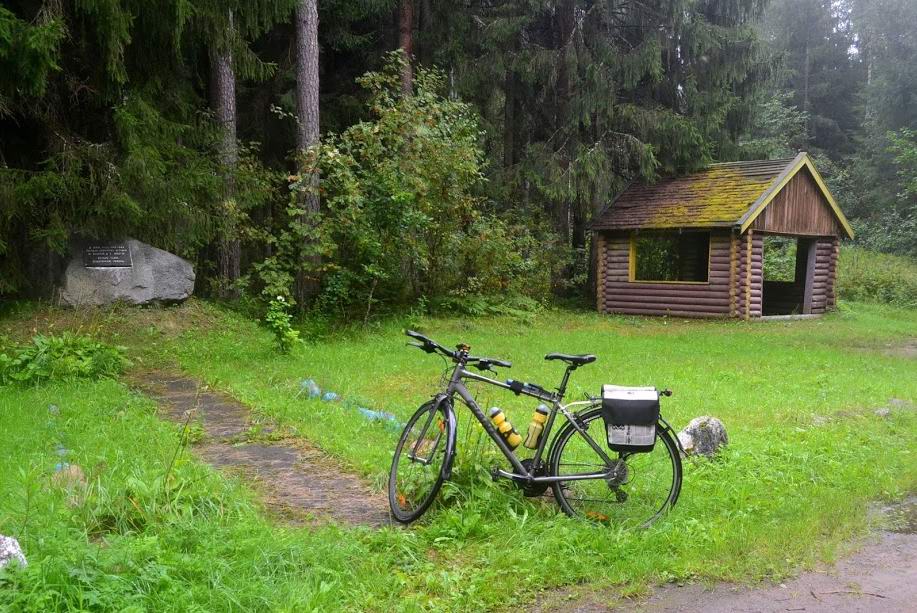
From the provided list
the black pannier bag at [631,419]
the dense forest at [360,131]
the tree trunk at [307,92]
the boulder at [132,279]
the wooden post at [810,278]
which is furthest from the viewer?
the wooden post at [810,278]

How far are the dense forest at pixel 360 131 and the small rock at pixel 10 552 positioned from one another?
689 cm

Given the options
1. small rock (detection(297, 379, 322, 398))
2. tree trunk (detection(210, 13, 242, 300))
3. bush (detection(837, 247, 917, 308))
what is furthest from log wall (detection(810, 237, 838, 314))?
small rock (detection(297, 379, 322, 398))

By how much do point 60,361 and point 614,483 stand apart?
649 centimetres

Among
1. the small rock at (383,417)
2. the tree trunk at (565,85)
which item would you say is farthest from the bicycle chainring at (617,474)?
the tree trunk at (565,85)

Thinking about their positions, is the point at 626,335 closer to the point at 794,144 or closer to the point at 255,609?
the point at 255,609

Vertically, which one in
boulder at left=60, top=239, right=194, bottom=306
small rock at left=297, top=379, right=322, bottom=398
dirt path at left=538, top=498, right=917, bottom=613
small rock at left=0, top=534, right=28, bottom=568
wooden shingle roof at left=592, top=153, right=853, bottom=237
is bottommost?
dirt path at left=538, top=498, right=917, bottom=613

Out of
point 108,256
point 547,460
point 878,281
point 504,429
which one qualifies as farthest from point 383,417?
point 878,281

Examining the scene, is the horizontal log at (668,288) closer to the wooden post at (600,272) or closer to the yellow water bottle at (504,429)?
the wooden post at (600,272)

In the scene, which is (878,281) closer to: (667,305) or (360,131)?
(667,305)

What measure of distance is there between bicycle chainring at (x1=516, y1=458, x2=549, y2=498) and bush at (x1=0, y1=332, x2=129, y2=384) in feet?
19.1

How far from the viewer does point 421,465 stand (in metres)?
4.81

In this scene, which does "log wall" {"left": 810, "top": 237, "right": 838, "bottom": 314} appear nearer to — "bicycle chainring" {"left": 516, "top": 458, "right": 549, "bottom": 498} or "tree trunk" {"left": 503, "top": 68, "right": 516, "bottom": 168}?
"tree trunk" {"left": 503, "top": 68, "right": 516, "bottom": 168}

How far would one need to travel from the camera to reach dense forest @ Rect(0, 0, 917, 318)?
10.7 meters

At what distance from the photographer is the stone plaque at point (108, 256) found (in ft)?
41.1
